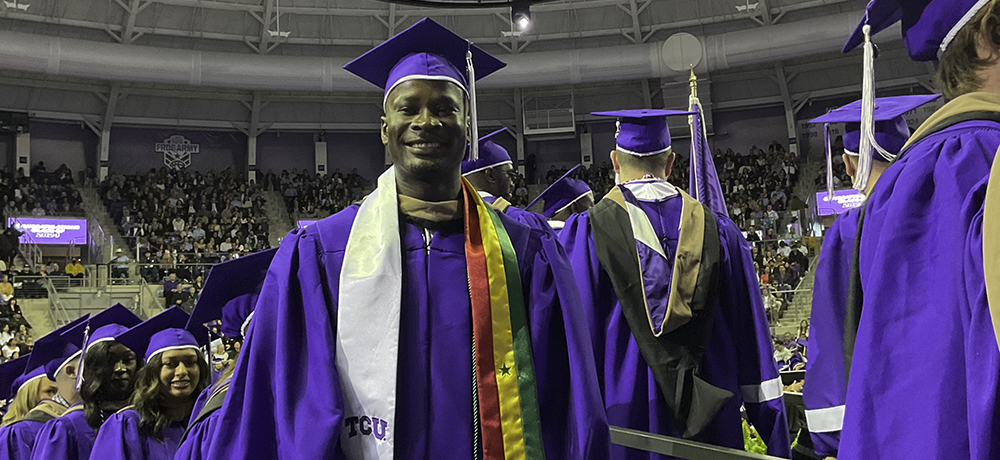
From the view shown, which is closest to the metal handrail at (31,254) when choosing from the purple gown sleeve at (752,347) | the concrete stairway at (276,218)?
the concrete stairway at (276,218)

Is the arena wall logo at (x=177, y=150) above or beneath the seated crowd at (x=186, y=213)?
above

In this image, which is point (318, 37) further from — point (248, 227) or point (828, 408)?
point (828, 408)

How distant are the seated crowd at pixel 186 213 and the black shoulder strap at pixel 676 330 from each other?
643 inches

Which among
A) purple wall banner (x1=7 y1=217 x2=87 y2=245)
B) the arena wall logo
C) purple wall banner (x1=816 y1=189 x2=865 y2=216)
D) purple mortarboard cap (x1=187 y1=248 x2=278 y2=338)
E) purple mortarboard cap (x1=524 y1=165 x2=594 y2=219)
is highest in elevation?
the arena wall logo

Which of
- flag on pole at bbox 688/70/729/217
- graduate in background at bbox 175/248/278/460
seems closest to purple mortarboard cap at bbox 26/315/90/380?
graduate in background at bbox 175/248/278/460

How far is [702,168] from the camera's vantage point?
184 inches

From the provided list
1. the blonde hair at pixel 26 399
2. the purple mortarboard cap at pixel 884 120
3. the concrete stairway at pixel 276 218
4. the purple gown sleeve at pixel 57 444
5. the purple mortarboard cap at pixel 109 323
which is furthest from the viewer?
the concrete stairway at pixel 276 218

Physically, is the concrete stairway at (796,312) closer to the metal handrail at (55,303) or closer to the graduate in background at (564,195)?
the graduate in background at (564,195)

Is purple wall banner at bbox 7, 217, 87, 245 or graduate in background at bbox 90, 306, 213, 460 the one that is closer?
graduate in background at bbox 90, 306, 213, 460

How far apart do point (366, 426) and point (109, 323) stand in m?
3.21

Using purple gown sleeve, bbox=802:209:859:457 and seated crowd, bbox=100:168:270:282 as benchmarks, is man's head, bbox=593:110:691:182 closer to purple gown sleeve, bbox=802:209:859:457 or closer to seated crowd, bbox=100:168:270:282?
purple gown sleeve, bbox=802:209:859:457

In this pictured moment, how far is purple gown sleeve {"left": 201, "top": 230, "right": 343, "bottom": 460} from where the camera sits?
190cm

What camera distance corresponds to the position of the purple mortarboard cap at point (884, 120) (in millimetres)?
3000

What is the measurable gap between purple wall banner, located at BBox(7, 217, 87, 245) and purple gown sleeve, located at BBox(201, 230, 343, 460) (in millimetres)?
19756
